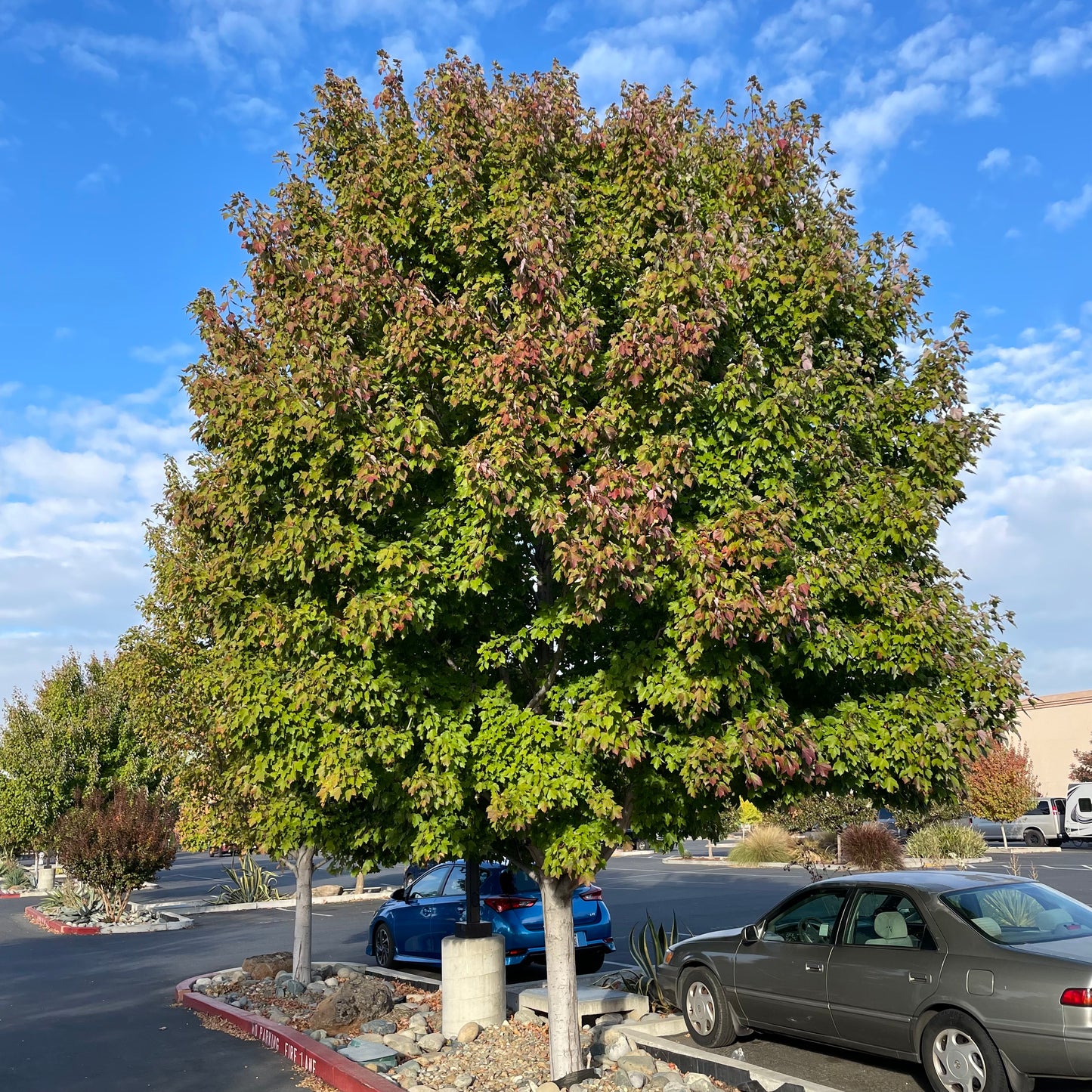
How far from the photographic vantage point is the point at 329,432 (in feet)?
22.2

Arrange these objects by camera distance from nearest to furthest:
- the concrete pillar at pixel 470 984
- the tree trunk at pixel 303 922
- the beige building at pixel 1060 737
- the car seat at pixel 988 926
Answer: the car seat at pixel 988 926
the concrete pillar at pixel 470 984
the tree trunk at pixel 303 922
the beige building at pixel 1060 737

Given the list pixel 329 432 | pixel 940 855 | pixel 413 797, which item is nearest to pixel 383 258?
pixel 329 432

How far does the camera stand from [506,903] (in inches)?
508

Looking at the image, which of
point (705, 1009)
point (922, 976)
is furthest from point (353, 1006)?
point (922, 976)

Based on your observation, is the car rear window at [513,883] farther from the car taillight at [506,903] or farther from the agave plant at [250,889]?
the agave plant at [250,889]

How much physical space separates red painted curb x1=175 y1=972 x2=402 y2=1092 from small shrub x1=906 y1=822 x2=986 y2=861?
24.0m

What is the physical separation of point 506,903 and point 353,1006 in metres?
3.19

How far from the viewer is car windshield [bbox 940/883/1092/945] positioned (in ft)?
22.9

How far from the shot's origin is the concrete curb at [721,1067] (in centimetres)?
713

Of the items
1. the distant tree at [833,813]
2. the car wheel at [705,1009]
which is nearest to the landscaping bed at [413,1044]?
the car wheel at [705,1009]

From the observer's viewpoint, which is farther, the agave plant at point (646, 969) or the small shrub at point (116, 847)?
the small shrub at point (116, 847)

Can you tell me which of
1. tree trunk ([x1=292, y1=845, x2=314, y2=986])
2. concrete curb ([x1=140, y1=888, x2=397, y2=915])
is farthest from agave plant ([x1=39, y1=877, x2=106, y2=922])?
tree trunk ([x1=292, y1=845, x2=314, y2=986])

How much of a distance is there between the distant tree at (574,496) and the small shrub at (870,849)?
66.3 feet

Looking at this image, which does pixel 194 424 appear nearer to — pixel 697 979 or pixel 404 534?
pixel 404 534
